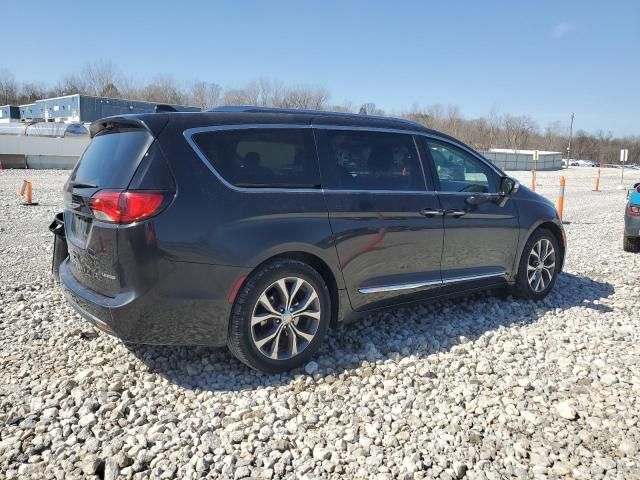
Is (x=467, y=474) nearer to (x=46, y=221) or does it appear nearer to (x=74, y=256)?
(x=74, y=256)

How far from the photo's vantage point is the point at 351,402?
11.0 feet

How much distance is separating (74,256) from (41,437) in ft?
4.17

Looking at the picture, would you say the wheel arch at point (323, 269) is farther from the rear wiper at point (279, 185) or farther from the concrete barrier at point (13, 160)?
the concrete barrier at point (13, 160)

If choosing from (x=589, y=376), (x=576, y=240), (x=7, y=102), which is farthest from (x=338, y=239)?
(x=7, y=102)

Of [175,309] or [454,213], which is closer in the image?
[175,309]

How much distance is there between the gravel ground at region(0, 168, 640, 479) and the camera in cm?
272

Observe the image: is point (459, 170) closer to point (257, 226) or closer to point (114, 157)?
point (257, 226)

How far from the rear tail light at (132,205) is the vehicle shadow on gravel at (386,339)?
1216 mm

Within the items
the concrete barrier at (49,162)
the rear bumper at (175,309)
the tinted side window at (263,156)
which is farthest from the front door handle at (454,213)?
the concrete barrier at (49,162)

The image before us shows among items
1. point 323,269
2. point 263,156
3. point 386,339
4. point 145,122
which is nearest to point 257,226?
point 263,156

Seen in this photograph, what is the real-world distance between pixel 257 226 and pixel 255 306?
541mm

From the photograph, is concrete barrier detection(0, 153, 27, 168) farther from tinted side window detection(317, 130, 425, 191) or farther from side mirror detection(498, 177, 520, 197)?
side mirror detection(498, 177, 520, 197)

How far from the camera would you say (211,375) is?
3.66 meters

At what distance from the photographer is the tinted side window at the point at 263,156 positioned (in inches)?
134
